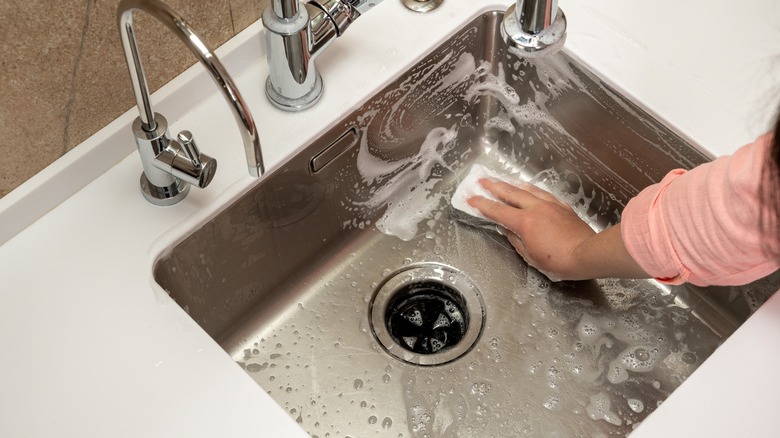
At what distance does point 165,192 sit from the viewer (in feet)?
2.70

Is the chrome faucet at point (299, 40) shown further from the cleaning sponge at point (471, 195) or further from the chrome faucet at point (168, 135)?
the cleaning sponge at point (471, 195)

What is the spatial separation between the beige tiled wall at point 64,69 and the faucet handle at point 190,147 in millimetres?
116

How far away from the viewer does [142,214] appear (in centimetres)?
83

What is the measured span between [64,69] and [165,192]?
0.47 ft

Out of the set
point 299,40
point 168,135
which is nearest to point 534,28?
point 299,40

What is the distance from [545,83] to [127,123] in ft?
1.60

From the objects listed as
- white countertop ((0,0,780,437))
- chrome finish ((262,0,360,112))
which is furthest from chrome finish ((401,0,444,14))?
chrome finish ((262,0,360,112))

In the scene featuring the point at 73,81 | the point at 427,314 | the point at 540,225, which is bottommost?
the point at 427,314

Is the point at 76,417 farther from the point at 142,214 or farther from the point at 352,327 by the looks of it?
the point at 352,327

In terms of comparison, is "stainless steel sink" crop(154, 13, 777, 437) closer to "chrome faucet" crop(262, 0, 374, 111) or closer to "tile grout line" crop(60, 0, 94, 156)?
"chrome faucet" crop(262, 0, 374, 111)

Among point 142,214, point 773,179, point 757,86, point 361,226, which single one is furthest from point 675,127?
point 142,214

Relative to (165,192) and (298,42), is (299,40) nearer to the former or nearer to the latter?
(298,42)

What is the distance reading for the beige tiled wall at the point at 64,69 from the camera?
729mm

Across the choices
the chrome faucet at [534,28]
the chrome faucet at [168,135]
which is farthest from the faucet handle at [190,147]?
the chrome faucet at [534,28]
